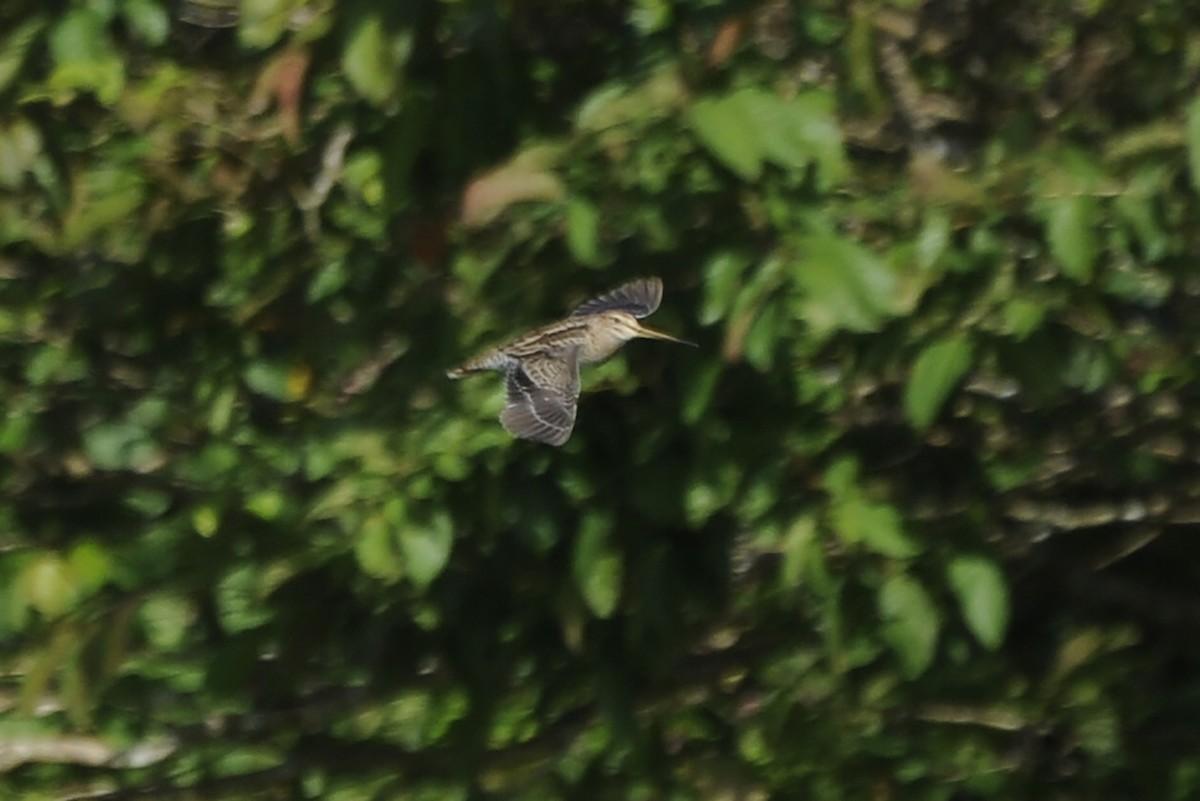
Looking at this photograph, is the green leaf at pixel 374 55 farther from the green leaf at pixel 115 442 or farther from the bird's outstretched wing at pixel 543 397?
the green leaf at pixel 115 442

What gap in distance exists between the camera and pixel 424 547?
2219mm

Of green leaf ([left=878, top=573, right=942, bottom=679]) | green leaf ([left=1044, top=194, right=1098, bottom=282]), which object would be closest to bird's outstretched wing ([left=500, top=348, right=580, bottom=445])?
green leaf ([left=878, top=573, right=942, bottom=679])

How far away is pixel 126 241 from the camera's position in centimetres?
283

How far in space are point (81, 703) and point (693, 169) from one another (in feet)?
3.33

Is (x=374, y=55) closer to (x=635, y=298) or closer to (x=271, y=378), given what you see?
(x=635, y=298)

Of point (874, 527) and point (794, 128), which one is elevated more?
point (794, 128)

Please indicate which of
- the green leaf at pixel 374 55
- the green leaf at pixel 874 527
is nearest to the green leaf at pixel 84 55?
the green leaf at pixel 374 55

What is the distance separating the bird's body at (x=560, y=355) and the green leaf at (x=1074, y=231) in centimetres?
45

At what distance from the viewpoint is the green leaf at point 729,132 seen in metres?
2.01

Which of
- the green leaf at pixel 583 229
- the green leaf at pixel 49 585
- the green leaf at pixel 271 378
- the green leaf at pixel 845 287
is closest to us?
the green leaf at pixel 845 287

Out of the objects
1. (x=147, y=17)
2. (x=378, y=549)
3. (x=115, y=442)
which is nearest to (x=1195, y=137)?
(x=378, y=549)

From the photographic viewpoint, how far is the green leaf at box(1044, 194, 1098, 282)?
2043 mm

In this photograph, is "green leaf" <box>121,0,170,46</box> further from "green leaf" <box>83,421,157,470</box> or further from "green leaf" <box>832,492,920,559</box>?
"green leaf" <box>832,492,920,559</box>

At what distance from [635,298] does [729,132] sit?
364 millimetres
